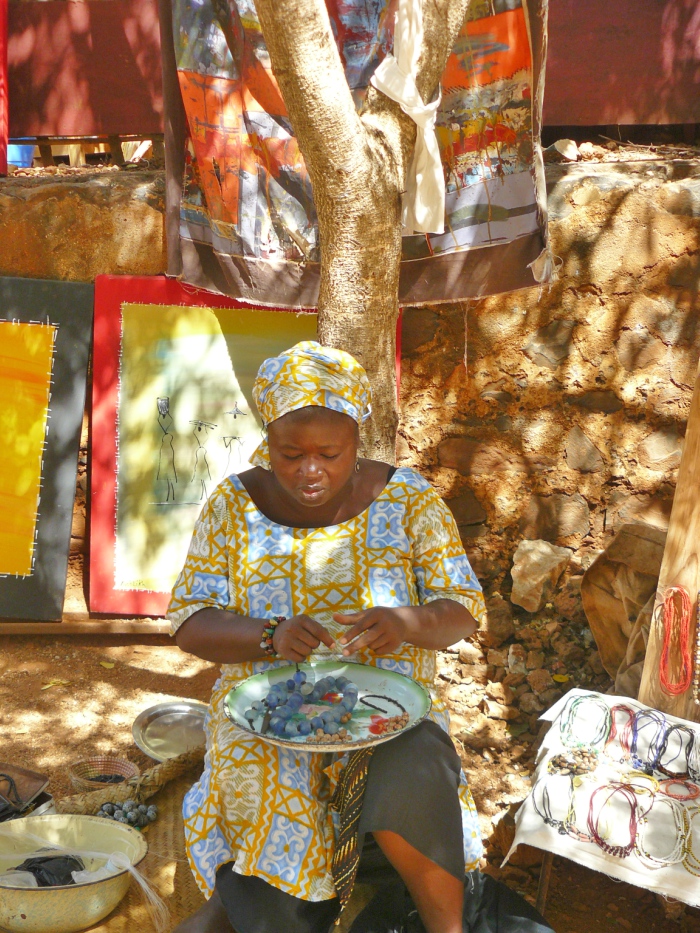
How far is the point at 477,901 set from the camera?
2.19m

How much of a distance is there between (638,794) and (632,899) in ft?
2.10

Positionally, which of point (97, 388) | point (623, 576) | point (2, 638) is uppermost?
point (97, 388)

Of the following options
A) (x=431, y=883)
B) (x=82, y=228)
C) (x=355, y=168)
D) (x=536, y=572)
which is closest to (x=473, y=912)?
(x=431, y=883)

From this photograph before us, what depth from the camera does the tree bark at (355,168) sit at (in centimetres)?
265

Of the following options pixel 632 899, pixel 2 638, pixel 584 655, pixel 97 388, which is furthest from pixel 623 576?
pixel 2 638

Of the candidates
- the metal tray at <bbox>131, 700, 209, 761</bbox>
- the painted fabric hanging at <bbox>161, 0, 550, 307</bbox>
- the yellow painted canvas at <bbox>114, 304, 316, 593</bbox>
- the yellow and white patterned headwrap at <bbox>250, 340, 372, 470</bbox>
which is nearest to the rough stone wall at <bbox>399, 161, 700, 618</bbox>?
the painted fabric hanging at <bbox>161, 0, 550, 307</bbox>

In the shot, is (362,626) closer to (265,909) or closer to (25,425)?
(265,909)

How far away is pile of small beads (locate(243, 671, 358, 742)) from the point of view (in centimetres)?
208

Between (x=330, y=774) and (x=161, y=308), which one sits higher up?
(x=161, y=308)

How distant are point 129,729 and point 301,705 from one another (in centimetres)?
188

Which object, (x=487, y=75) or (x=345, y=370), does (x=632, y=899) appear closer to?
(x=345, y=370)

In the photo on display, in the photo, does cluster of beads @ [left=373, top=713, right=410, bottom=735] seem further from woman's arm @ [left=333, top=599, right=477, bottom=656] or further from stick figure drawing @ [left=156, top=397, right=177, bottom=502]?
stick figure drawing @ [left=156, top=397, right=177, bottom=502]

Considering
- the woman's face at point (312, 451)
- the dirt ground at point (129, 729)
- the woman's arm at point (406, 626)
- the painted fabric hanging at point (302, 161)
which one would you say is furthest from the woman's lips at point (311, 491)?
the painted fabric hanging at point (302, 161)

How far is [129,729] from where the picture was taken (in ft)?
12.5
